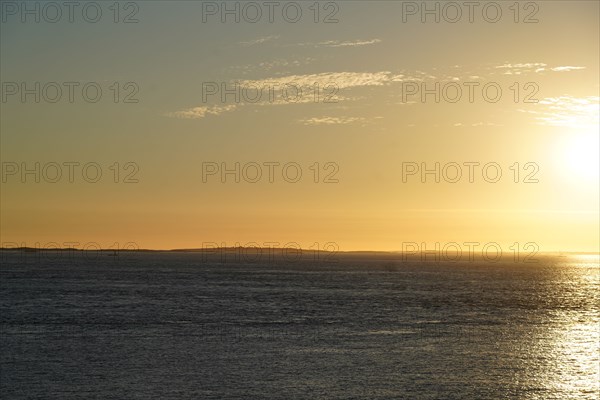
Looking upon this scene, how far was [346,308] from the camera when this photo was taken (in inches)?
3898

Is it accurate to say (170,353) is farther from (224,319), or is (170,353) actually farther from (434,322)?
(434,322)

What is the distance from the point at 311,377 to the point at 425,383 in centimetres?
698

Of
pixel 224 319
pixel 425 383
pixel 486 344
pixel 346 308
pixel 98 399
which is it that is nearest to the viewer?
pixel 98 399

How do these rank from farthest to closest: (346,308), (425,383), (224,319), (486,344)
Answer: (346,308), (224,319), (486,344), (425,383)

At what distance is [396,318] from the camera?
87625 mm

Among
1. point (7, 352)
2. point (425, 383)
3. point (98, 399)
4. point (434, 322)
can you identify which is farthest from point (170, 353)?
point (434, 322)

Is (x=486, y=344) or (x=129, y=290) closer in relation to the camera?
(x=486, y=344)

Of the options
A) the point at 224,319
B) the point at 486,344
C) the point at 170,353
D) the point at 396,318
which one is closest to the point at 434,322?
the point at 396,318

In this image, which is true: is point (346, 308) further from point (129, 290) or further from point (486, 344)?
point (129, 290)

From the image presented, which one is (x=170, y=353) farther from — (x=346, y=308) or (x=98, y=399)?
(x=346, y=308)

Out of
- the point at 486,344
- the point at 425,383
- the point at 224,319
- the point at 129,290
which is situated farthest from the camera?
the point at 129,290

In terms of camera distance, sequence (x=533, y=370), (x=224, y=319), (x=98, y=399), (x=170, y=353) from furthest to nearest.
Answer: (x=224, y=319) → (x=170, y=353) → (x=533, y=370) → (x=98, y=399)

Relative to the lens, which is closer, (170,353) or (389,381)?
(389,381)

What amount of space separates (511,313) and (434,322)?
69.9 ft
